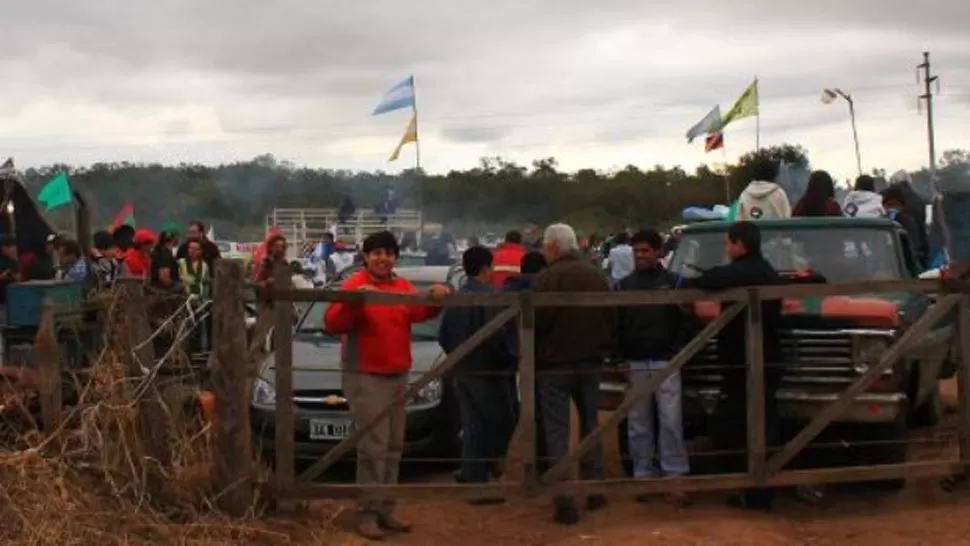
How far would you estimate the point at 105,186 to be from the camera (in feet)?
123

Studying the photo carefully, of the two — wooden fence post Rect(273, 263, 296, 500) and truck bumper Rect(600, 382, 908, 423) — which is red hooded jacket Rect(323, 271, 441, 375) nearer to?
wooden fence post Rect(273, 263, 296, 500)

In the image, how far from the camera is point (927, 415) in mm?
9891

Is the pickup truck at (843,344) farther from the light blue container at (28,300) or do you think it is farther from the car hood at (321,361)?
the light blue container at (28,300)

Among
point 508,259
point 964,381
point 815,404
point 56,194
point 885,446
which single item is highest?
point 56,194

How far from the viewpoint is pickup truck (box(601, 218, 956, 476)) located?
760 centimetres

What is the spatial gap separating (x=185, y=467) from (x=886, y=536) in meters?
4.08

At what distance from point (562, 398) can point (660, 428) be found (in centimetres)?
82

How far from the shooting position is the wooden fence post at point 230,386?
21.4 ft

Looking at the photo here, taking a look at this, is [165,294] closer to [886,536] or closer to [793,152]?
[886,536]

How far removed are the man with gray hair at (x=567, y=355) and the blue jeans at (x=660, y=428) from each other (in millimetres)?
329

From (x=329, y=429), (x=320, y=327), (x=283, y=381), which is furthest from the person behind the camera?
(x=320, y=327)

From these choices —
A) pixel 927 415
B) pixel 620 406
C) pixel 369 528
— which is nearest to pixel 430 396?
pixel 369 528

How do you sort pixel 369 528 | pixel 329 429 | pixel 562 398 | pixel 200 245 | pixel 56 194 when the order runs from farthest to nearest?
pixel 56 194, pixel 200 245, pixel 329 429, pixel 562 398, pixel 369 528

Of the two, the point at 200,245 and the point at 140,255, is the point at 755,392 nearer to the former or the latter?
the point at 200,245
